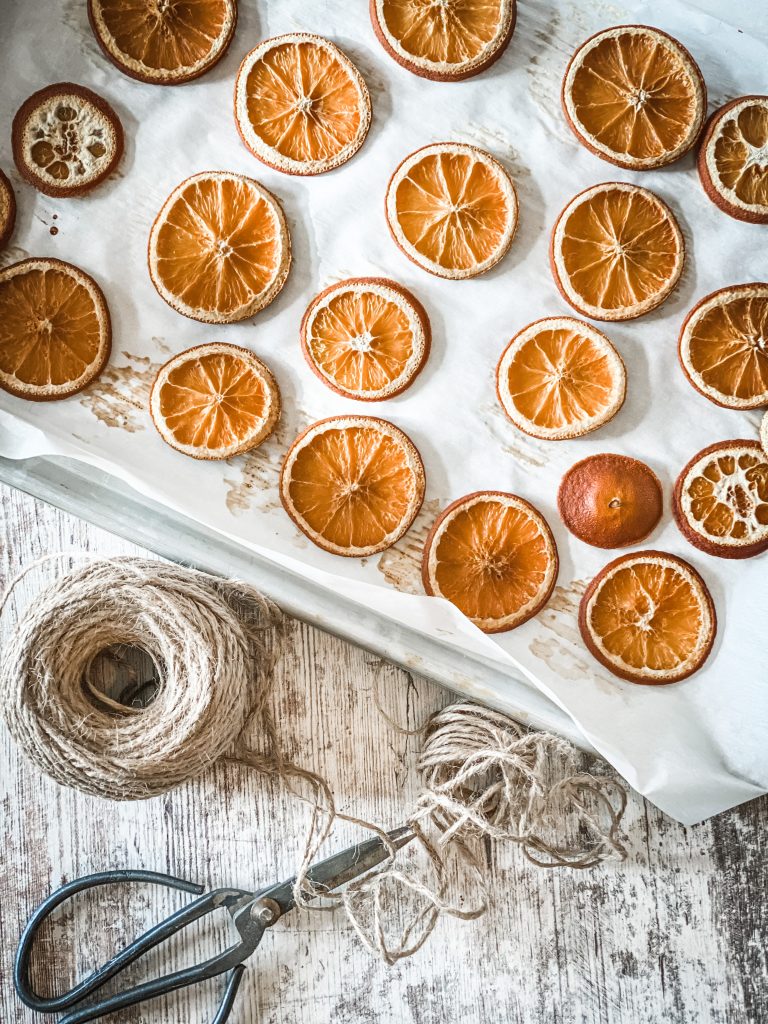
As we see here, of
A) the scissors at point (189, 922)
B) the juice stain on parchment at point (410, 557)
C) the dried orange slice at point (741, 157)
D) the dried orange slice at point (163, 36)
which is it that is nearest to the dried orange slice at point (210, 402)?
the juice stain on parchment at point (410, 557)

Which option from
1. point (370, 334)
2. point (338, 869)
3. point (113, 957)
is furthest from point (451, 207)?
point (113, 957)

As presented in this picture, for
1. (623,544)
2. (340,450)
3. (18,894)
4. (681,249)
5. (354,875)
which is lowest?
(18,894)

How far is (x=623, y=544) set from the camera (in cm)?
268

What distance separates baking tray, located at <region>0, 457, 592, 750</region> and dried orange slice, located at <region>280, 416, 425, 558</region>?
18cm

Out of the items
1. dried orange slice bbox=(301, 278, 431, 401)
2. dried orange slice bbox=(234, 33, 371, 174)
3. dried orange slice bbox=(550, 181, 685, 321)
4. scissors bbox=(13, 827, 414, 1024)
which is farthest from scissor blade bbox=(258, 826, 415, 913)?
dried orange slice bbox=(234, 33, 371, 174)

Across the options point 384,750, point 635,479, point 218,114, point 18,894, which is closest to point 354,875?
point 384,750

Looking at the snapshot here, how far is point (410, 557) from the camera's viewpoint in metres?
2.71

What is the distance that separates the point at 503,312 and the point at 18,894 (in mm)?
2382

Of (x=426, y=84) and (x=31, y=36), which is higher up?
(x=426, y=84)

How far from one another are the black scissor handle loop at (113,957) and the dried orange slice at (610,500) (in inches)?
61.8

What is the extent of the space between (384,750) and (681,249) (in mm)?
1824

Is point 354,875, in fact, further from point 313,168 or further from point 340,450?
point 313,168

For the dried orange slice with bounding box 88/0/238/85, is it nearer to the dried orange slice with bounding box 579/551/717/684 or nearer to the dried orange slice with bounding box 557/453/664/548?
the dried orange slice with bounding box 557/453/664/548

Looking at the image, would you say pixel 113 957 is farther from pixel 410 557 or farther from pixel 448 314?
pixel 448 314
